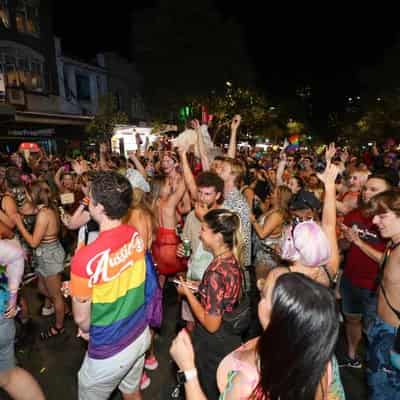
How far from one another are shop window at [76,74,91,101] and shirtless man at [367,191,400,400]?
25.9m

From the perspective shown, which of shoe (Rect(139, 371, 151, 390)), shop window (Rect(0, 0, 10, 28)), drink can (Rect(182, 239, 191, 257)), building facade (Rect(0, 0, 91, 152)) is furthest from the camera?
shop window (Rect(0, 0, 10, 28))

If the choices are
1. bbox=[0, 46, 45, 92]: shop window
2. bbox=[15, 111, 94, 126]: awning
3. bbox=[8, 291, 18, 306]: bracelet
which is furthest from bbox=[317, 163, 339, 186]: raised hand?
bbox=[0, 46, 45, 92]: shop window

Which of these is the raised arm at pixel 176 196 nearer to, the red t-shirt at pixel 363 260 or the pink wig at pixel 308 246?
the red t-shirt at pixel 363 260

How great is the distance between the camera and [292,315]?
1334 mm

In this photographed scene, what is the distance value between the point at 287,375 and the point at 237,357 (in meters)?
0.32

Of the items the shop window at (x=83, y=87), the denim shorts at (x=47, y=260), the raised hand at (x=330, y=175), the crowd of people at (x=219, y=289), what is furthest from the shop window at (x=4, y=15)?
the raised hand at (x=330, y=175)

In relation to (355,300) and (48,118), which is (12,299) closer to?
(355,300)

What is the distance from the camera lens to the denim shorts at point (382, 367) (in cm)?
258

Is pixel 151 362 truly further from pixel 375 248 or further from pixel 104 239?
pixel 375 248

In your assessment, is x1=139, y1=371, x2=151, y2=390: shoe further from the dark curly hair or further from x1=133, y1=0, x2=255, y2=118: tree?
x1=133, y1=0, x2=255, y2=118: tree

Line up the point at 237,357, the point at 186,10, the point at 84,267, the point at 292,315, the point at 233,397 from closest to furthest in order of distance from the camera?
the point at 292,315 < the point at 233,397 < the point at 237,357 < the point at 84,267 < the point at 186,10

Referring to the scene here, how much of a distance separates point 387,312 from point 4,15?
76.8ft

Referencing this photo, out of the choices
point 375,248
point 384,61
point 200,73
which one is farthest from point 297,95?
point 375,248

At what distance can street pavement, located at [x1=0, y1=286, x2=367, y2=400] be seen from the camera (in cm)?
353
